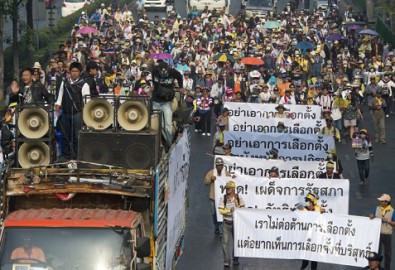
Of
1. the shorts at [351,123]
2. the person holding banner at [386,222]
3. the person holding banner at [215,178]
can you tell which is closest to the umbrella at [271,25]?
the shorts at [351,123]

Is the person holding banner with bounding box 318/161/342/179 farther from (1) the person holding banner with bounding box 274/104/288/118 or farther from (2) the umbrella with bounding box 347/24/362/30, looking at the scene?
(2) the umbrella with bounding box 347/24/362/30

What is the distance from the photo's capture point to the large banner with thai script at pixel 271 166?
90.6ft

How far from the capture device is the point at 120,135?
19234mm

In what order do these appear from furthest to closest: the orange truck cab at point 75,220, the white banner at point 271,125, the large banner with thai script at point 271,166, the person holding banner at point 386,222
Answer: the white banner at point 271,125
the large banner with thai script at point 271,166
the person holding banner at point 386,222
the orange truck cab at point 75,220

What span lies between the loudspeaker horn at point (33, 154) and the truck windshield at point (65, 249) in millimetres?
2977

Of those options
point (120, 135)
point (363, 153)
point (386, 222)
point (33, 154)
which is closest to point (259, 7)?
point (363, 153)

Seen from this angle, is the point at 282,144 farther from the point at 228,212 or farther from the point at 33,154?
the point at 33,154

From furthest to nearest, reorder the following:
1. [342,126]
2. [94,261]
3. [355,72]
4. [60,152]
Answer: [355,72] < [342,126] < [60,152] < [94,261]

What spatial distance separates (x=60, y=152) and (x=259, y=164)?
26.9ft

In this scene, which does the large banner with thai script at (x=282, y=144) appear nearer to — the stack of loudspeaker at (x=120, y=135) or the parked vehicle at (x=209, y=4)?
the stack of loudspeaker at (x=120, y=135)

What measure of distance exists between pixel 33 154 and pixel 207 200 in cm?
1106

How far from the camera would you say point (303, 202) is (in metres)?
25.4

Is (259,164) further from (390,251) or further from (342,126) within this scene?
(342,126)

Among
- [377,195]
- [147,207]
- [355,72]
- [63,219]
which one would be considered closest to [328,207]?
[377,195]
